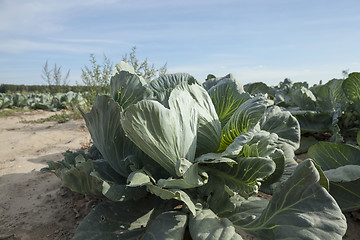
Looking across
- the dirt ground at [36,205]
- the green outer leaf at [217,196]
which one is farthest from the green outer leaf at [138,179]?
the dirt ground at [36,205]

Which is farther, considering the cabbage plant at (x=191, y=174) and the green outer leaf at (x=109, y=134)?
the green outer leaf at (x=109, y=134)

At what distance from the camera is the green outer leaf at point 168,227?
133 cm

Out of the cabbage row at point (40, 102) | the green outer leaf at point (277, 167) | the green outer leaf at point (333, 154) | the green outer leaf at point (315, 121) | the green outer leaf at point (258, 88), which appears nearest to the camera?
the green outer leaf at point (277, 167)

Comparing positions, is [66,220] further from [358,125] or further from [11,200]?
[358,125]

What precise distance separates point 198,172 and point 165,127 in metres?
0.32

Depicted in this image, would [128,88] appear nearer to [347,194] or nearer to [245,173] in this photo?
[245,173]

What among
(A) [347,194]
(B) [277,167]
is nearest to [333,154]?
(A) [347,194]

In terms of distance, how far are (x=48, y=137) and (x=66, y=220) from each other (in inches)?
153

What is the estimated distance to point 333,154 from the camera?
2.19 m

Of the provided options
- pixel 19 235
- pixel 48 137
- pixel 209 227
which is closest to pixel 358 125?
pixel 209 227

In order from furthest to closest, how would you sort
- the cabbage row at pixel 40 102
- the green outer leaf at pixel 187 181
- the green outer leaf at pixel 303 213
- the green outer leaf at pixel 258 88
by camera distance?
1. the cabbage row at pixel 40 102
2. the green outer leaf at pixel 258 88
3. the green outer leaf at pixel 187 181
4. the green outer leaf at pixel 303 213

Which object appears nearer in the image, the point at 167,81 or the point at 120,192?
the point at 120,192

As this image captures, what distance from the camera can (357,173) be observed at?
178cm

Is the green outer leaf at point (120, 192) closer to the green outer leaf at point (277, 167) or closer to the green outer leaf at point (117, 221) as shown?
the green outer leaf at point (117, 221)
